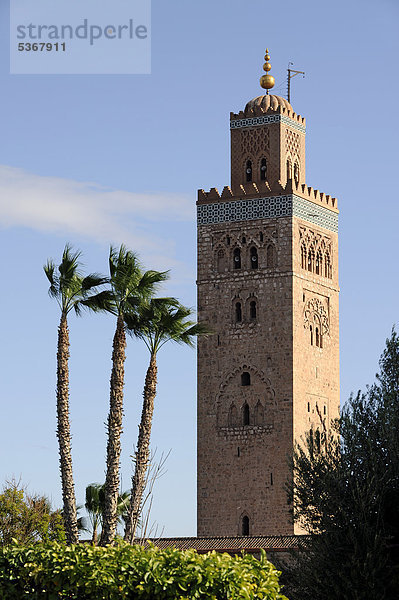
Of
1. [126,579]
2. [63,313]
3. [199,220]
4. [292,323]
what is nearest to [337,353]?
[292,323]

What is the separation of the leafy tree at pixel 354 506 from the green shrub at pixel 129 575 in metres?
7.02

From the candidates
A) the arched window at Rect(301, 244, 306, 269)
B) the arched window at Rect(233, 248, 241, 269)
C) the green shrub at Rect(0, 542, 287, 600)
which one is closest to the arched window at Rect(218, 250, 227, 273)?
the arched window at Rect(233, 248, 241, 269)

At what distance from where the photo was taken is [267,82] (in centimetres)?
5284

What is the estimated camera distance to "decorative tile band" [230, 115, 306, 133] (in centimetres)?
5169

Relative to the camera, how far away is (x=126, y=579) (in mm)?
20922

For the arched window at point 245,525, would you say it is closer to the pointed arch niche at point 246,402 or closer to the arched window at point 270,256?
the pointed arch niche at point 246,402

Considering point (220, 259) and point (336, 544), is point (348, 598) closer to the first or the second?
point (336, 544)

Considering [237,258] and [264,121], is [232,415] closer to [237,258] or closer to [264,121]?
[237,258]

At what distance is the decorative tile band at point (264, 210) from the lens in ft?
165

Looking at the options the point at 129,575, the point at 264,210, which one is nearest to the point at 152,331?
the point at 129,575

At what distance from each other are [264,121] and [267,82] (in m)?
1.83

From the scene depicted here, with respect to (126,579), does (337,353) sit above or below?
above

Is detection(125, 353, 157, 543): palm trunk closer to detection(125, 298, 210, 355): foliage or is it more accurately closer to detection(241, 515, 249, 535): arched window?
detection(125, 298, 210, 355): foliage

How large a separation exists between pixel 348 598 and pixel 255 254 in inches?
949
